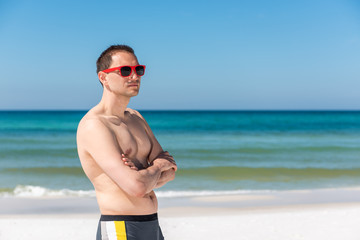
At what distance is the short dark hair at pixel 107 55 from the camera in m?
2.12

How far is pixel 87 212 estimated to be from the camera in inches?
296

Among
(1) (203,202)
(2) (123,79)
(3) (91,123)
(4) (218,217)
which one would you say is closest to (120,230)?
(3) (91,123)

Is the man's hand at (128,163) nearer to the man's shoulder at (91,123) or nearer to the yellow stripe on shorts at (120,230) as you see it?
the man's shoulder at (91,123)

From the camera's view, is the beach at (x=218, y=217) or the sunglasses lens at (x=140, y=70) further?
the beach at (x=218, y=217)

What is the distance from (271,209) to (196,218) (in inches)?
61.5

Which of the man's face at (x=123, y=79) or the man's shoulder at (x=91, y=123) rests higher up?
the man's face at (x=123, y=79)

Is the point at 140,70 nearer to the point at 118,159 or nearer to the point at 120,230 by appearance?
the point at 118,159

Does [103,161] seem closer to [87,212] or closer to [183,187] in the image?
[87,212]

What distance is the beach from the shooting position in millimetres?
6035

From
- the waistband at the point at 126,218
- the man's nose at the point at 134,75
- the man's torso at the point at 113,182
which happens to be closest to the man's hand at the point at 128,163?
the man's torso at the point at 113,182

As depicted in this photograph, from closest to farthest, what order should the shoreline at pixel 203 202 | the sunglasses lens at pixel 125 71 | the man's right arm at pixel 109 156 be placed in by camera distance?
the man's right arm at pixel 109 156
the sunglasses lens at pixel 125 71
the shoreline at pixel 203 202

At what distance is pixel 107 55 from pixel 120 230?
84 centimetres

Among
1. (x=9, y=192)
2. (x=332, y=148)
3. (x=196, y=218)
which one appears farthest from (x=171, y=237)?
(x=332, y=148)

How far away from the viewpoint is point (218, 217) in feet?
22.9
